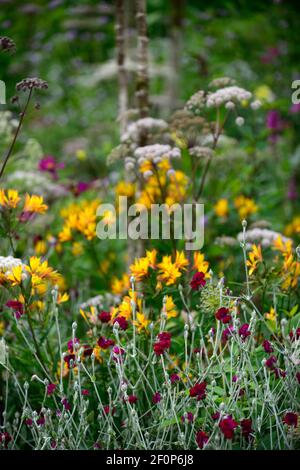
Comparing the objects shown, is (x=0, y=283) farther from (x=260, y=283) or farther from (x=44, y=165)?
(x=44, y=165)

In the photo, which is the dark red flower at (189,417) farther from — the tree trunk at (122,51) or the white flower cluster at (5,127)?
the white flower cluster at (5,127)

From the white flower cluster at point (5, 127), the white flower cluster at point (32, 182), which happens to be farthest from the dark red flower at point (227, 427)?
the white flower cluster at point (32, 182)

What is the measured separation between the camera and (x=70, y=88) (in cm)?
804

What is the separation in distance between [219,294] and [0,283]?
69 centimetres

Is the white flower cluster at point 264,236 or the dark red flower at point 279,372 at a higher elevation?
the white flower cluster at point 264,236

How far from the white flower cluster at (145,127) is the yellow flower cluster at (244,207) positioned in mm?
702

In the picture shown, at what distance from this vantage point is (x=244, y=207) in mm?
3584

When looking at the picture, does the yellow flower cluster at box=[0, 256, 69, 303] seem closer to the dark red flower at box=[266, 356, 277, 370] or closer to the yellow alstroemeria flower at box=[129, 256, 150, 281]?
the yellow alstroemeria flower at box=[129, 256, 150, 281]

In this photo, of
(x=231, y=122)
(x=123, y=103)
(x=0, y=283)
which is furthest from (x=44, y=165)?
(x=0, y=283)

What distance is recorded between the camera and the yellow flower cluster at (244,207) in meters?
3.54

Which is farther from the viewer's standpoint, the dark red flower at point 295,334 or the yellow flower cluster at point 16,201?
the yellow flower cluster at point 16,201

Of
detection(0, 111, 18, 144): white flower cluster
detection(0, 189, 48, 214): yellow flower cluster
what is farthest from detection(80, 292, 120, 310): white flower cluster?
detection(0, 111, 18, 144): white flower cluster

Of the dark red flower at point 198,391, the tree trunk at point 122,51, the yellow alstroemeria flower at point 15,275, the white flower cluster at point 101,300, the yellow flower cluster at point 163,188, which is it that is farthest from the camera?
the tree trunk at point 122,51

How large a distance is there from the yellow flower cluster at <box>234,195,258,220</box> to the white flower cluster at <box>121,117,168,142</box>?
27.7 inches
